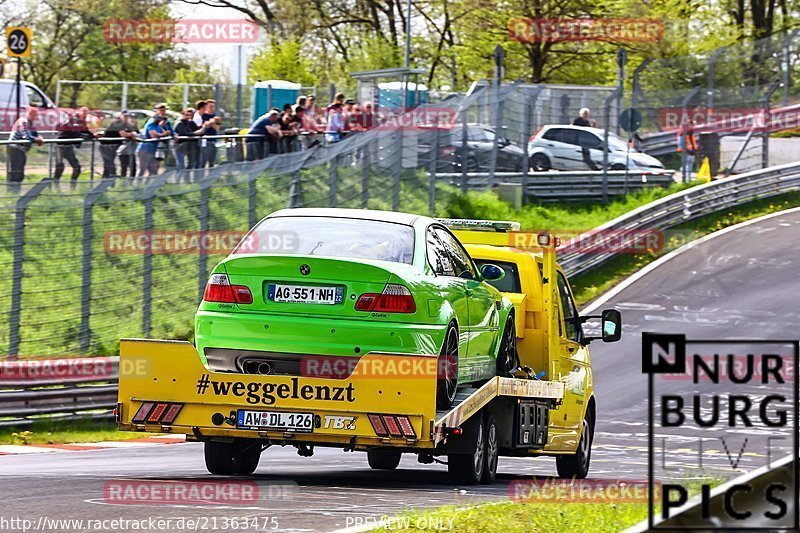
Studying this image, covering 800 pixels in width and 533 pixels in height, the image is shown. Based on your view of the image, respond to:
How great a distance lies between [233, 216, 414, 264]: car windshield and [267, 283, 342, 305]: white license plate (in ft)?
0.98

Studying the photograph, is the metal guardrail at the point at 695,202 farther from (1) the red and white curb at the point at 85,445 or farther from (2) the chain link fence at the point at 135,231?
(1) the red and white curb at the point at 85,445

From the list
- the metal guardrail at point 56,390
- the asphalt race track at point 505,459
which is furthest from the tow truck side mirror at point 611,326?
the metal guardrail at point 56,390

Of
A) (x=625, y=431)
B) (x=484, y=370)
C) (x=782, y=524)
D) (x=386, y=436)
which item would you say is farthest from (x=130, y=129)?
(x=782, y=524)

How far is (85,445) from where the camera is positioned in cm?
1609

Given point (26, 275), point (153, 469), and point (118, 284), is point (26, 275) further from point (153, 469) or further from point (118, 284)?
point (153, 469)

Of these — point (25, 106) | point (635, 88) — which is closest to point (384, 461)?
point (25, 106)

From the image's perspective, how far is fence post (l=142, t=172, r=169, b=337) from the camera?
61.6ft

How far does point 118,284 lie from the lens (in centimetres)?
1856

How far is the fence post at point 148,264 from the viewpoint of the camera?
18781 mm

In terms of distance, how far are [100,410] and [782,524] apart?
514 inches

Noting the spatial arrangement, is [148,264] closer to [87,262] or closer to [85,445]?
[87,262]

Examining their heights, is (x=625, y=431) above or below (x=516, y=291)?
below

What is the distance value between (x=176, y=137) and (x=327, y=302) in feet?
38.9

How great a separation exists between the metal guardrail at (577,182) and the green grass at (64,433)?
16352mm
